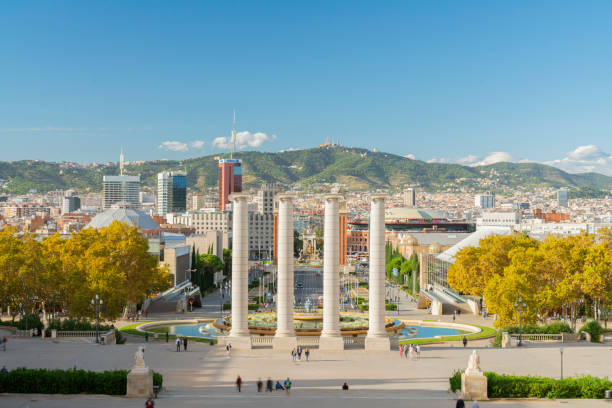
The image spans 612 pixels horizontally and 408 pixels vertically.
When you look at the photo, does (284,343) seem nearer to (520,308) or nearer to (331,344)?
(331,344)

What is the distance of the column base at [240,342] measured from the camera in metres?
48.0

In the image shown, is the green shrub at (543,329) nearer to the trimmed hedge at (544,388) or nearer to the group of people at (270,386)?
the trimmed hedge at (544,388)

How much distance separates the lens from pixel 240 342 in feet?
158

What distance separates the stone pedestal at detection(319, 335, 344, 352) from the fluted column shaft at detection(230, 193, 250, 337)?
18.2ft

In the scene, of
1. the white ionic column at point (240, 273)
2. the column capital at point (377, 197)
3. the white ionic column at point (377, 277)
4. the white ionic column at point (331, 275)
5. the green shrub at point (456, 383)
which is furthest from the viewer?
the white ionic column at point (240, 273)

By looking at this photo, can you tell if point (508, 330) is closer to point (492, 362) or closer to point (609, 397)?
point (492, 362)

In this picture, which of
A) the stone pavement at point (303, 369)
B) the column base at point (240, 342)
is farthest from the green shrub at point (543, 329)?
the column base at point (240, 342)

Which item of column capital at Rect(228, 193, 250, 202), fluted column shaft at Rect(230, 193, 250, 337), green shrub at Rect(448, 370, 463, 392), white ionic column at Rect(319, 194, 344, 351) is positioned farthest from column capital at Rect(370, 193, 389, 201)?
green shrub at Rect(448, 370, 463, 392)

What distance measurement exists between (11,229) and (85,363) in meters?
37.0

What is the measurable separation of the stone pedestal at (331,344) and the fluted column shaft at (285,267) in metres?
2.24

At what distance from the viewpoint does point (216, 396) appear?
Result: 33406 millimetres

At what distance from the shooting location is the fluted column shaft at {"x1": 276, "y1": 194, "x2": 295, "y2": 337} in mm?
47312

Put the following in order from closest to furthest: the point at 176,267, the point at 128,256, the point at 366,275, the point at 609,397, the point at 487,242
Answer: the point at 609,397
the point at 128,256
the point at 487,242
the point at 176,267
the point at 366,275

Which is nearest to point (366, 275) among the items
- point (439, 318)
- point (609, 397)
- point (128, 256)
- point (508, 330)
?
point (439, 318)
